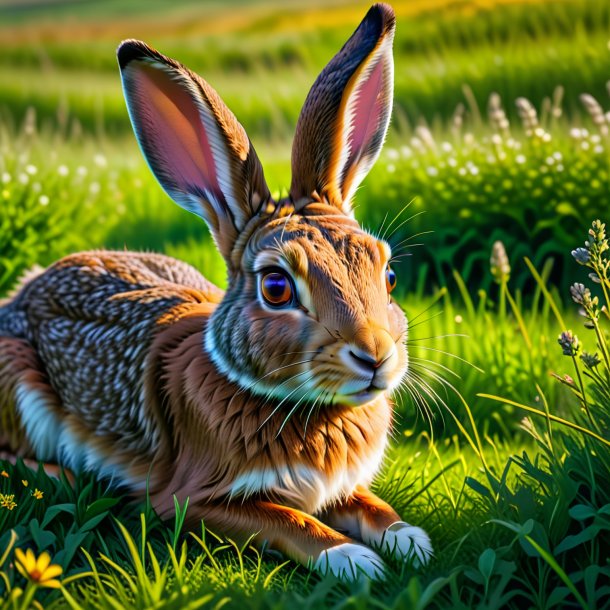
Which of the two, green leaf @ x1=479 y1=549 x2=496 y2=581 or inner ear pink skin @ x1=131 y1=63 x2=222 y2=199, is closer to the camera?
green leaf @ x1=479 y1=549 x2=496 y2=581

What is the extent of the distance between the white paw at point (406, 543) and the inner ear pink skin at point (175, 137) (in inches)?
64.2

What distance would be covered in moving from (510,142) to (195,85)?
3.95 meters

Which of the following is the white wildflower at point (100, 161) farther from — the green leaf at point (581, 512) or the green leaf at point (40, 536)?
the green leaf at point (581, 512)

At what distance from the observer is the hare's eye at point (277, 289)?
150 inches

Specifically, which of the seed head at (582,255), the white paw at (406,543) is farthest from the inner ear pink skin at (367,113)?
the white paw at (406,543)

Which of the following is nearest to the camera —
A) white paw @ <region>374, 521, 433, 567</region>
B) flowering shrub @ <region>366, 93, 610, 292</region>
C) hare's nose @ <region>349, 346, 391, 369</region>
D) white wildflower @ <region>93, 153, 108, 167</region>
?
hare's nose @ <region>349, 346, 391, 369</region>

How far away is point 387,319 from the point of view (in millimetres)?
3820

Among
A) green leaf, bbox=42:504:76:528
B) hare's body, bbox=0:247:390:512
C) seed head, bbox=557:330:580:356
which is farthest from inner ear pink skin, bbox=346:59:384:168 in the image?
green leaf, bbox=42:504:76:528

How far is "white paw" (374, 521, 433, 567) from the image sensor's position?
3.77m

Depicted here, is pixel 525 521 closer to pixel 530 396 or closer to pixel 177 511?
pixel 177 511

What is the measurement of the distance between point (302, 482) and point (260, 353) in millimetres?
608

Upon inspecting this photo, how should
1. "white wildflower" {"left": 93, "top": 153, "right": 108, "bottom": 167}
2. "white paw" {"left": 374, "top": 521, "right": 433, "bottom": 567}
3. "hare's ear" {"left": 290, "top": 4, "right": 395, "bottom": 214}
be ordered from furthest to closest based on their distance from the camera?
"white wildflower" {"left": 93, "top": 153, "right": 108, "bottom": 167}, "hare's ear" {"left": 290, "top": 4, "right": 395, "bottom": 214}, "white paw" {"left": 374, "top": 521, "right": 433, "bottom": 567}

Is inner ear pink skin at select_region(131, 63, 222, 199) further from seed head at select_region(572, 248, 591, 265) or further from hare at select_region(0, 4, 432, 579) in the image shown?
seed head at select_region(572, 248, 591, 265)

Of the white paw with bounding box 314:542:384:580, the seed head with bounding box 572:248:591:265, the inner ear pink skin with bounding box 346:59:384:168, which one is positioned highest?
the inner ear pink skin with bounding box 346:59:384:168
